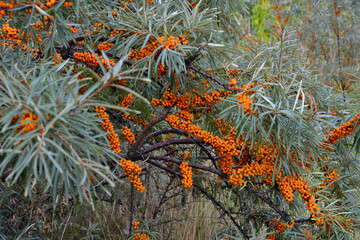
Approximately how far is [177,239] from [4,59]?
1.77m

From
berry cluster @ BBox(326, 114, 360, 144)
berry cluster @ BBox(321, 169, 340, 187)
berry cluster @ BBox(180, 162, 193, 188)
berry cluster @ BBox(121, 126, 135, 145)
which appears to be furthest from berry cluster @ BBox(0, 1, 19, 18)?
berry cluster @ BBox(321, 169, 340, 187)

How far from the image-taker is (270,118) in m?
1.14

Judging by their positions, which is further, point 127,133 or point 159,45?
point 127,133

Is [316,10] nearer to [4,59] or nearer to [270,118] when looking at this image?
[270,118]

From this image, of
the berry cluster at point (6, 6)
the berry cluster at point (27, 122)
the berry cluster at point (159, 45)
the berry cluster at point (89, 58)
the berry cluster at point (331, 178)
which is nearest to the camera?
the berry cluster at point (27, 122)

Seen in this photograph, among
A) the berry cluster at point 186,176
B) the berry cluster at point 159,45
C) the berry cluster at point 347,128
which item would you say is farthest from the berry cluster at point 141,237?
the berry cluster at point 347,128

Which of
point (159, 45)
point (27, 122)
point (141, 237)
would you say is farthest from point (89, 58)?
point (141, 237)

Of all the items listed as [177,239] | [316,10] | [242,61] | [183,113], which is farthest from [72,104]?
[316,10]

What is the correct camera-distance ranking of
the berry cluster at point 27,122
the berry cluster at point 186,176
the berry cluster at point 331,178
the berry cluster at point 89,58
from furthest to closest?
the berry cluster at point 331,178, the berry cluster at point 186,176, the berry cluster at point 89,58, the berry cluster at point 27,122

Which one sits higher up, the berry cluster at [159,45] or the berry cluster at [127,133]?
the berry cluster at [159,45]

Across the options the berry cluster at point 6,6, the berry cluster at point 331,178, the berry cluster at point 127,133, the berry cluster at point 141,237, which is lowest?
the berry cluster at point 141,237

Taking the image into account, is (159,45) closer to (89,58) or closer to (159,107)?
(89,58)

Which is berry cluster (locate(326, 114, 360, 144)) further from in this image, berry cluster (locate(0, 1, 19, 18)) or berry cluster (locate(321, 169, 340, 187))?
berry cluster (locate(0, 1, 19, 18))

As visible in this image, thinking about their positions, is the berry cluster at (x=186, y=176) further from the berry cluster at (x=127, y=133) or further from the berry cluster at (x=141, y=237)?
the berry cluster at (x=141, y=237)
